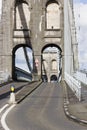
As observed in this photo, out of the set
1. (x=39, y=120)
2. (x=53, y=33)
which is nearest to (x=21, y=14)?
(x=53, y=33)

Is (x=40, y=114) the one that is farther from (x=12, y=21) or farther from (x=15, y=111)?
(x=12, y=21)

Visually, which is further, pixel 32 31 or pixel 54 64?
pixel 54 64

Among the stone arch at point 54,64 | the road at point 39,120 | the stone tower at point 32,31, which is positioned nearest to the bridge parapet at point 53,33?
the stone tower at point 32,31

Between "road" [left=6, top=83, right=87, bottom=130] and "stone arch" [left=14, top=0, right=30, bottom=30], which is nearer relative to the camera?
"road" [left=6, top=83, right=87, bottom=130]

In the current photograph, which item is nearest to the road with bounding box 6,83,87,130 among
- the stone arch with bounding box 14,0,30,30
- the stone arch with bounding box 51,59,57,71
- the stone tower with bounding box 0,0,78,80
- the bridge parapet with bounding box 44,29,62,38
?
the stone tower with bounding box 0,0,78,80

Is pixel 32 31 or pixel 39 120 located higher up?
pixel 32 31

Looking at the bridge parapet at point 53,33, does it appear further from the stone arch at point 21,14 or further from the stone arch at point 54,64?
the stone arch at point 54,64

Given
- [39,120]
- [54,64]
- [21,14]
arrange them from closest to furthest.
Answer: [39,120] < [21,14] < [54,64]

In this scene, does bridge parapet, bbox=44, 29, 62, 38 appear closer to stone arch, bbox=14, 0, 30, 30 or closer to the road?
stone arch, bbox=14, 0, 30, 30

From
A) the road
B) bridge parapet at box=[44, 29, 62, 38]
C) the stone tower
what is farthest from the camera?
bridge parapet at box=[44, 29, 62, 38]

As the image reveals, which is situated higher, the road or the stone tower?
the stone tower

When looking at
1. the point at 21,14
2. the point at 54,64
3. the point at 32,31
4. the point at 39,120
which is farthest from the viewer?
the point at 54,64

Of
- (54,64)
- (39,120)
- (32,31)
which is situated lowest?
(39,120)

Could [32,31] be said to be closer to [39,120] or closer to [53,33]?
[53,33]
